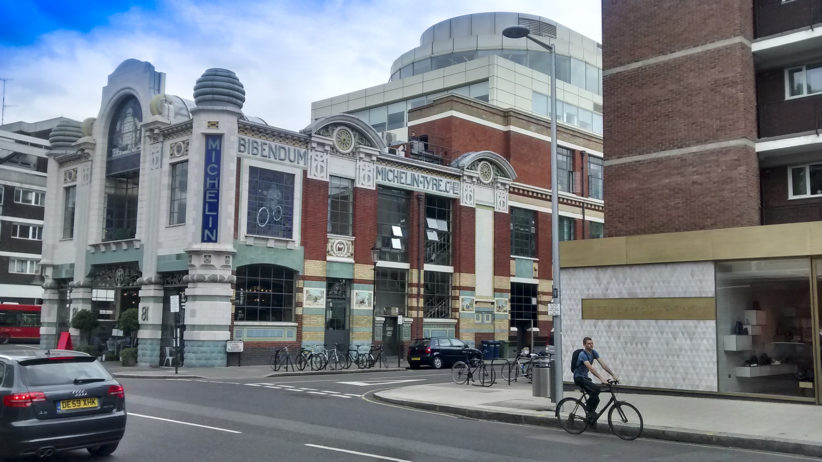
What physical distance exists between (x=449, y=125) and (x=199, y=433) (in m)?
33.9

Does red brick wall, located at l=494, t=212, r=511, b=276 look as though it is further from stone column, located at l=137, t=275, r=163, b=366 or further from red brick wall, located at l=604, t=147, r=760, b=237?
red brick wall, located at l=604, t=147, r=760, b=237

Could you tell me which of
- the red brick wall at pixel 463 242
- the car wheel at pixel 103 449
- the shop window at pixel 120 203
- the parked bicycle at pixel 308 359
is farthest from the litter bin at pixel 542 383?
the shop window at pixel 120 203

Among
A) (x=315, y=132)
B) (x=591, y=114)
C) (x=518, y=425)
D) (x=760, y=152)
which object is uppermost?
(x=591, y=114)

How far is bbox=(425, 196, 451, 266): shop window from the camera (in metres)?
40.3

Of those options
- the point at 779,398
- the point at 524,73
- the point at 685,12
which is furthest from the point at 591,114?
the point at 779,398

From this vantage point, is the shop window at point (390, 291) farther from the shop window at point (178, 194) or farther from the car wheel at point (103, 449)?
the car wheel at point (103, 449)

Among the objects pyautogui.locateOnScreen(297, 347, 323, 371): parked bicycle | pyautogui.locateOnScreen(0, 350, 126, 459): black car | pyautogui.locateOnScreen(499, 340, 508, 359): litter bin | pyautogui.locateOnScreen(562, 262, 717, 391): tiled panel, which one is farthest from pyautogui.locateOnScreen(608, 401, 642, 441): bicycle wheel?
pyautogui.locateOnScreen(499, 340, 508, 359): litter bin

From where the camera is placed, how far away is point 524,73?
54312 mm

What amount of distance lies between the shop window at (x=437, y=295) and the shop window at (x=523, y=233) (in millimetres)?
5748

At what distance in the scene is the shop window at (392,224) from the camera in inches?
1505

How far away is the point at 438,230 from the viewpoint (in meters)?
40.8

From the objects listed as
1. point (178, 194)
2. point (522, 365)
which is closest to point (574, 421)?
point (522, 365)

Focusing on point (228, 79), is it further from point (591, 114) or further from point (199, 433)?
point (591, 114)

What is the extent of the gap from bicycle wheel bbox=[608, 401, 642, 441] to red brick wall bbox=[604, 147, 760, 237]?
7.85 m
